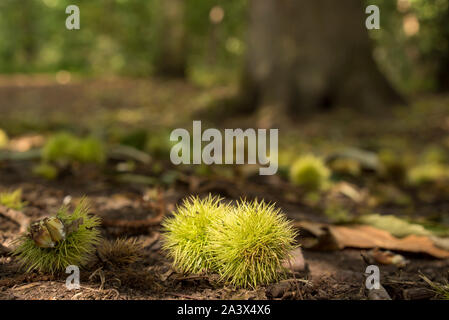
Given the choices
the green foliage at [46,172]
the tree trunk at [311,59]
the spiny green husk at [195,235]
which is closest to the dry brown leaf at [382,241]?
the spiny green husk at [195,235]

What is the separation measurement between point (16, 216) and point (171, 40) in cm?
1108

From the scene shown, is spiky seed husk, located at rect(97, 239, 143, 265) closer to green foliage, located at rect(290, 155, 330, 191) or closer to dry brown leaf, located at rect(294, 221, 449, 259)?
dry brown leaf, located at rect(294, 221, 449, 259)

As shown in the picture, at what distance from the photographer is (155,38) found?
51.6ft

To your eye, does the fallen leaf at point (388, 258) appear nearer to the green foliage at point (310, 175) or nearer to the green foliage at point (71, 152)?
the green foliage at point (310, 175)

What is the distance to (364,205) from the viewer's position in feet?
13.3

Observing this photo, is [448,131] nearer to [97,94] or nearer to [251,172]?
[251,172]

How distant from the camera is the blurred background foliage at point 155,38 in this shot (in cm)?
1223

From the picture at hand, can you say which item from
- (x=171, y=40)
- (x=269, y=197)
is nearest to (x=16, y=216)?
(x=269, y=197)

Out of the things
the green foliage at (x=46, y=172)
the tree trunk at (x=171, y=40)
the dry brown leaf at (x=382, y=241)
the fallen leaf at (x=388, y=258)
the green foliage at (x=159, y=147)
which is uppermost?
the tree trunk at (x=171, y=40)

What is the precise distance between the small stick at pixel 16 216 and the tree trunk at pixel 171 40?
10.8 metres

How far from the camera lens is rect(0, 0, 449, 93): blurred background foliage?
1223 cm

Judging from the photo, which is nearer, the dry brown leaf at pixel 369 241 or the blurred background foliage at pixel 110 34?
the dry brown leaf at pixel 369 241

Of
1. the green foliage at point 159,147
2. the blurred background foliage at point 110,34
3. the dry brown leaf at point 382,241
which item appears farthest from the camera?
the blurred background foliage at point 110,34
